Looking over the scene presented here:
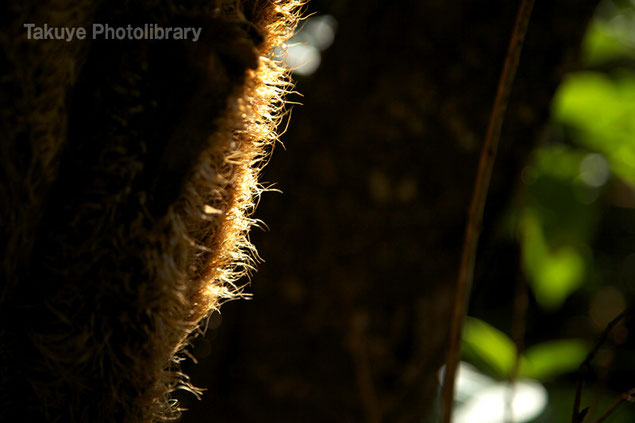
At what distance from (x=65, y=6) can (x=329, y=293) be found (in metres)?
0.67

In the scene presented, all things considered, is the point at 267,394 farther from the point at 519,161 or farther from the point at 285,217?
the point at 519,161

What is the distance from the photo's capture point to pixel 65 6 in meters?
0.25

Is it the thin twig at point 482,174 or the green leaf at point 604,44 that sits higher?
the green leaf at point 604,44

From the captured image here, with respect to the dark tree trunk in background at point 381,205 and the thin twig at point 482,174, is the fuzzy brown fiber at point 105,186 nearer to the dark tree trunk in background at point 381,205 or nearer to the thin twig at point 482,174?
the thin twig at point 482,174

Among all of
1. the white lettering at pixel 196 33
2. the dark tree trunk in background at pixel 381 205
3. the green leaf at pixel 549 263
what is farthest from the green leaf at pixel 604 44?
the white lettering at pixel 196 33

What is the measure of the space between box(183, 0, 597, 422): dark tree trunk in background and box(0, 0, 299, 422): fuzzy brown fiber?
0.57 metres

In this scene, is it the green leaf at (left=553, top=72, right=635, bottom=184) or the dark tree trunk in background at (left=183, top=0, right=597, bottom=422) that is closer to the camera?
the dark tree trunk in background at (left=183, top=0, right=597, bottom=422)

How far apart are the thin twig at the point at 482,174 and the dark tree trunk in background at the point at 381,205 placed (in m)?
0.41

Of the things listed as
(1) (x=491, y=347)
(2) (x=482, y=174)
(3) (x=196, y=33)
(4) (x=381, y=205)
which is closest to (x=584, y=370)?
(2) (x=482, y=174)

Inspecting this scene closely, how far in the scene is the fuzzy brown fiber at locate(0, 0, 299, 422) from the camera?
0.86 ft

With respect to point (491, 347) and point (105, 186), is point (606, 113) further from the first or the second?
point (105, 186)

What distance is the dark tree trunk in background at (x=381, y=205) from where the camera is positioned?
84 cm

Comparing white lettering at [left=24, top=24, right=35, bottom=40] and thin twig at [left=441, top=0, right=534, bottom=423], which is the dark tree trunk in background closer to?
thin twig at [left=441, top=0, right=534, bottom=423]

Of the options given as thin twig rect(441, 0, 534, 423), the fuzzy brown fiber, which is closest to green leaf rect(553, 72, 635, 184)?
thin twig rect(441, 0, 534, 423)
